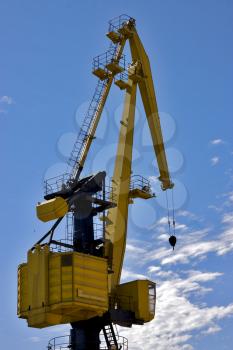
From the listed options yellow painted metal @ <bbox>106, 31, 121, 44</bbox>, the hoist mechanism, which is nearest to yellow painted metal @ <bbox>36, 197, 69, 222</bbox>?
the hoist mechanism

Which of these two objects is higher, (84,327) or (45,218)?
(45,218)

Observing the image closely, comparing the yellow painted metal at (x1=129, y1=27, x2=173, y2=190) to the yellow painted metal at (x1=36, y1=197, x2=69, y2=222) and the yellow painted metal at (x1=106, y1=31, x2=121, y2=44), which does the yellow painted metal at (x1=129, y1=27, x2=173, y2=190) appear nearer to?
the yellow painted metal at (x1=106, y1=31, x2=121, y2=44)

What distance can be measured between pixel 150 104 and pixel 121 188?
22.1 ft

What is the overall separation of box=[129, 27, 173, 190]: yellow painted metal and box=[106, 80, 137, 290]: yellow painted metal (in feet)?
3.75

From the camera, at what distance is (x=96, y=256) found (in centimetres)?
3319

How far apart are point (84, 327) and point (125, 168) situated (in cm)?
987

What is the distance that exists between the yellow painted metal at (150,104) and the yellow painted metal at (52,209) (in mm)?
10889

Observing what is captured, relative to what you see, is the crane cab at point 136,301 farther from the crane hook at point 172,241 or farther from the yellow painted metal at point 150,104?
the yellow painted metal at point 150,104

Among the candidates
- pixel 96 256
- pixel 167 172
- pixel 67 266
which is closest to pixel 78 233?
pixel 96 256

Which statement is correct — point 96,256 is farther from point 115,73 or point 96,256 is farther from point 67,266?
point 115,73

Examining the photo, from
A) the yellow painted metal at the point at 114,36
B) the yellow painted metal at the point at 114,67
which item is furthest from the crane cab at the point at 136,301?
the yellow painted metal at the point at 114,36

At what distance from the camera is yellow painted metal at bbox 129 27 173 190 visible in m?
40.7

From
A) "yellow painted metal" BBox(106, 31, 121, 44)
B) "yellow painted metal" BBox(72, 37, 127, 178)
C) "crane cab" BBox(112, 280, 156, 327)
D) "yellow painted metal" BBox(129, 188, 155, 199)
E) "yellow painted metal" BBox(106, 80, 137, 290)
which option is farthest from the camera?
"yellow painted metal" BBox(106, 31, 121, 44)

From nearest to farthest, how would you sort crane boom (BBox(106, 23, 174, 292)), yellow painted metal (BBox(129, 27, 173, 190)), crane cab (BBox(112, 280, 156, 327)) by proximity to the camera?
crane cab (BBox(112, 280, 156, 327)) < crane boom (BBox(106, 23, 174, 292)) < yellow painted metal (BBox(129, 27, 173, 190))
